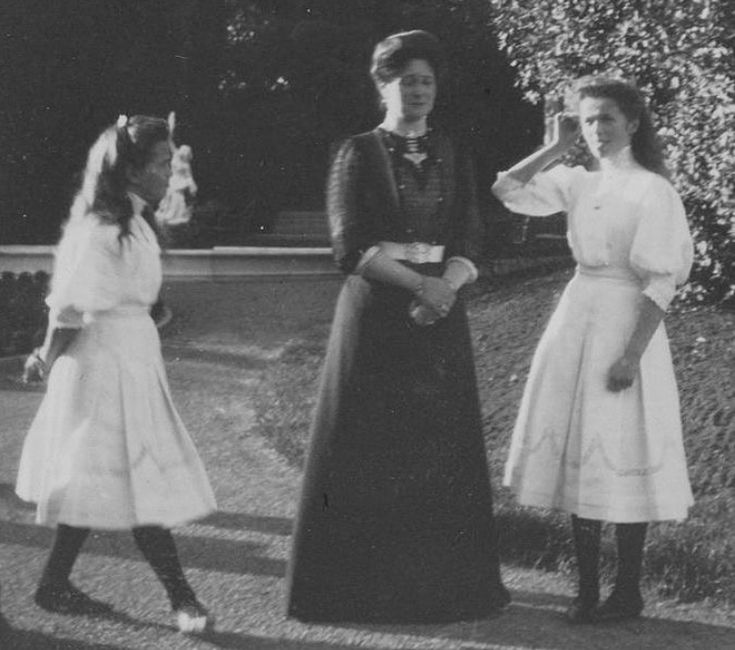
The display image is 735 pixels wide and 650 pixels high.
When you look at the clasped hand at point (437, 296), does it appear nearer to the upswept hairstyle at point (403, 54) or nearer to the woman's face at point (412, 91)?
the woman's face at point (412, 91)

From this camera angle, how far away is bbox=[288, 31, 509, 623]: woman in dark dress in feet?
13.0

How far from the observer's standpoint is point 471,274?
4.08m

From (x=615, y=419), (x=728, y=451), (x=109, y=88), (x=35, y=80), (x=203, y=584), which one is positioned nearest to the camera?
(x=615, y=419)

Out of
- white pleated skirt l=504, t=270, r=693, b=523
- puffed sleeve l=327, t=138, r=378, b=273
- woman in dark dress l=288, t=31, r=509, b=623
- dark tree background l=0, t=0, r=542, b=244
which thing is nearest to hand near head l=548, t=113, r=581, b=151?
woman in dark dress l=288, t=31, r=509, b=623

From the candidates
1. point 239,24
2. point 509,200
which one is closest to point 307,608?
point 509,200

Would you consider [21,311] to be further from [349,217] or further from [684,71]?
[349,217]

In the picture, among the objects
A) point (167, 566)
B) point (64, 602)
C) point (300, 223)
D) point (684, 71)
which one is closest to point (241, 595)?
point (167, 566)

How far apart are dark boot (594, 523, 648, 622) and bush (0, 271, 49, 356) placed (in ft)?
20.4

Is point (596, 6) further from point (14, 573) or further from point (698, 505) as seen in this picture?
point (14, 573)

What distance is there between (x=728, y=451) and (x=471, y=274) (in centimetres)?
189

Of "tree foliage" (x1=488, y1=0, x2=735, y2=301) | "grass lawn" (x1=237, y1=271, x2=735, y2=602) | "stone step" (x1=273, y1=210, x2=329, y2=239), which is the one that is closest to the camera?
"grass lawn" (x1=237, y1=271, x2=735, y2=602)

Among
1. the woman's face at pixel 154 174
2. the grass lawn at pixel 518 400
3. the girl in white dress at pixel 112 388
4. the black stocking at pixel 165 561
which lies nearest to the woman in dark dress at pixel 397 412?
the black stocking at pixel 165 561

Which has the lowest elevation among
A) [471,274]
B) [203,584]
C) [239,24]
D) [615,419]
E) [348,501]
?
[203,584]

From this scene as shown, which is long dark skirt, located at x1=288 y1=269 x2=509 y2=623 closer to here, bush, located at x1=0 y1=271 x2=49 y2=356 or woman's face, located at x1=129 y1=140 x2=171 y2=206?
→ woman's face, located at x1=129 y1=140 x2=171 y2=206
